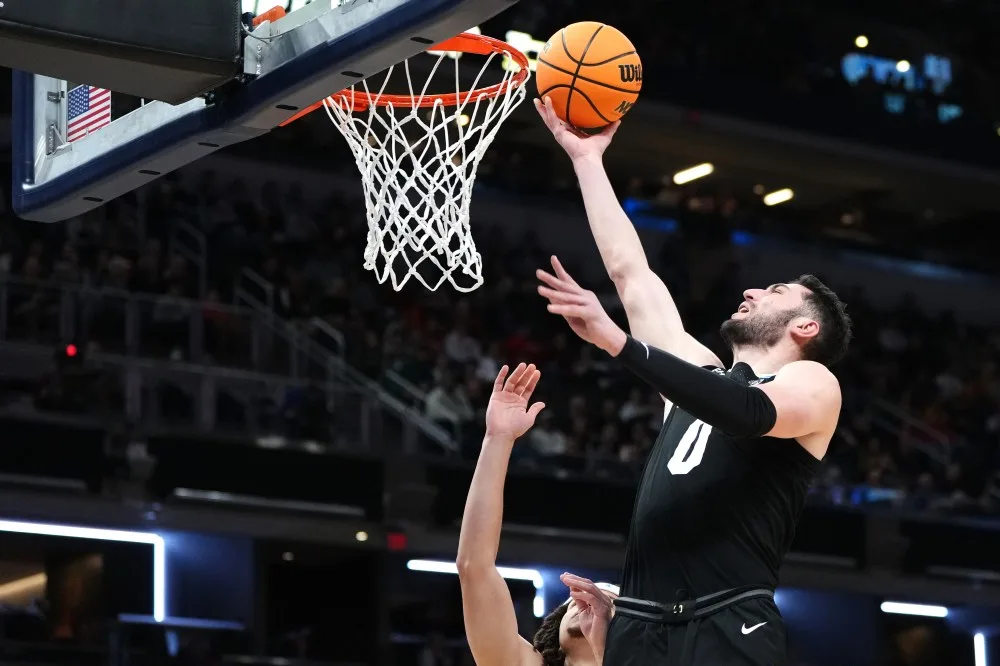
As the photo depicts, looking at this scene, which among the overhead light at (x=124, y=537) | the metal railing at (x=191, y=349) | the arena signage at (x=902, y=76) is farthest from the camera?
the arena signage at (x=902, y=76)

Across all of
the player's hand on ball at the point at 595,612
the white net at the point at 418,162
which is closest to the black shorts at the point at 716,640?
the player's hand on ball at the point at 595,612

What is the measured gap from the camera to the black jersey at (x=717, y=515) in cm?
340

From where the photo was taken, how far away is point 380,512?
42.4 ft

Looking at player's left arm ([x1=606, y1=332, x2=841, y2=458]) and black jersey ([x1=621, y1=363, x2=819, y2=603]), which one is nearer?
player's left arm ([x1=606, y1=332, x2=841, y2=458])

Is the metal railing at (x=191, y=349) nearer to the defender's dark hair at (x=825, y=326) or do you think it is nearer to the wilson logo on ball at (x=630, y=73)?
the wilson logo on ball at (x=630, y=73)

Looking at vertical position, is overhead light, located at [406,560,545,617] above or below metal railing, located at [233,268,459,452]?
below

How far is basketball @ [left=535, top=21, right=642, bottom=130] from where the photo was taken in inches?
170

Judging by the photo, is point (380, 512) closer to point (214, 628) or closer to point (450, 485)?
point (450, 485)

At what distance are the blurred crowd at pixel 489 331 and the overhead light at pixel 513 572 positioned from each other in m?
1.17

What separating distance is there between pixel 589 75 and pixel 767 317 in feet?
3.55

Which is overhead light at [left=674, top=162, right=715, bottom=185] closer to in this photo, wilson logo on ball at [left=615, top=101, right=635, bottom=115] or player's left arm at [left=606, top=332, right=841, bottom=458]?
wilson logo on ball at [left=615, top=101, right=635, bottom=115]

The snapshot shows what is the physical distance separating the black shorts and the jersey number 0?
33 cm

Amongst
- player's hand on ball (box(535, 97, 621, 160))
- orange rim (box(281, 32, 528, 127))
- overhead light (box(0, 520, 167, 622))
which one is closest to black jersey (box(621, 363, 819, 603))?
player's hand on ball (box(535, 97, 621, 160))

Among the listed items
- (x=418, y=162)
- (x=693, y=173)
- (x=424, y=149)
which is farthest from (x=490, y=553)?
(x=693, y=173)
